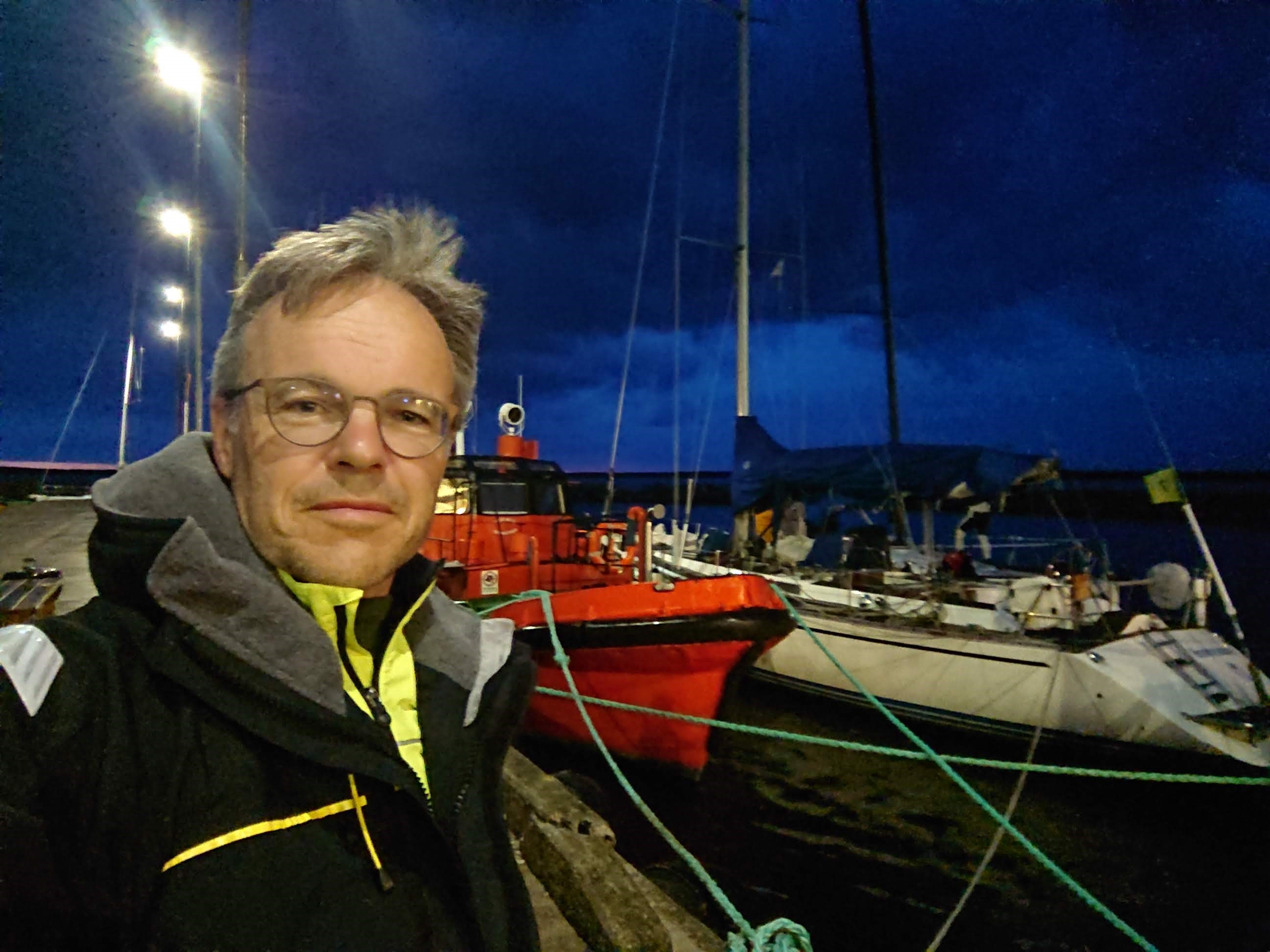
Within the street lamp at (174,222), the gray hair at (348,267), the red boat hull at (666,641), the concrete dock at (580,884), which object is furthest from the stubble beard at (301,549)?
the street lamp at (174,222)

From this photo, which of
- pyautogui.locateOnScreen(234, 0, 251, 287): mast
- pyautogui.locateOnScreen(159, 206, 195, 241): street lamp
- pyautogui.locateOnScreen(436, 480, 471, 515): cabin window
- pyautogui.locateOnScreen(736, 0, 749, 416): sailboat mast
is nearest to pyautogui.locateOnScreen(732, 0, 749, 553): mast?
pyautogui.locateOnScreen(736, 0, 749, 416): sailboat mast

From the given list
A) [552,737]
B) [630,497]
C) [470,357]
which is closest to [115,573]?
[470,357]

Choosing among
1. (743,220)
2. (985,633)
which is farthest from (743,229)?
(985,633)

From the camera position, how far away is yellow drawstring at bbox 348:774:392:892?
1053mm

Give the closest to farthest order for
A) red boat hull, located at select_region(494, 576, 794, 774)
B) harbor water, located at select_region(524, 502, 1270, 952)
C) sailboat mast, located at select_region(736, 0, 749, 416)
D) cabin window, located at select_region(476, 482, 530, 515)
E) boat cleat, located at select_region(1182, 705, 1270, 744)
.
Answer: harbor water, located at select_region(524, 502, 1270, 952) < red boat hull, located at select_region(494, 576, 794, 774) < boat cleat, located at select_region(1182, 705, 1270, 744) < cabin window, located at select_region(476, 482, 530, 515) < sailboat mast, located at select_region(736, 0, 749, 416)

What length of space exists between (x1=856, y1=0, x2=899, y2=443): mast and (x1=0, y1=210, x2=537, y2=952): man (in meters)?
19.2

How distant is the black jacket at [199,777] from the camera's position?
0.82 metres

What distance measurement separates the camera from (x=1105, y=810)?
6.89 metres

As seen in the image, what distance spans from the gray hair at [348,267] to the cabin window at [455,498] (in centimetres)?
685

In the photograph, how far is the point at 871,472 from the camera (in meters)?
10.3

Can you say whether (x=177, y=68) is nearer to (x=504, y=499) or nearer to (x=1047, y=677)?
(x=504, y=499)

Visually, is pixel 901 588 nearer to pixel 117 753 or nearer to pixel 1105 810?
pixel 1105 810

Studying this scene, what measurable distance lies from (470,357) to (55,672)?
954mm

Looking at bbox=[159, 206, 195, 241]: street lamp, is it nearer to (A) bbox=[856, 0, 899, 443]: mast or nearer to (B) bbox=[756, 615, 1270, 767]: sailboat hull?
(B) bbox=[756, 615, 1270, 767]: sailboat hull
